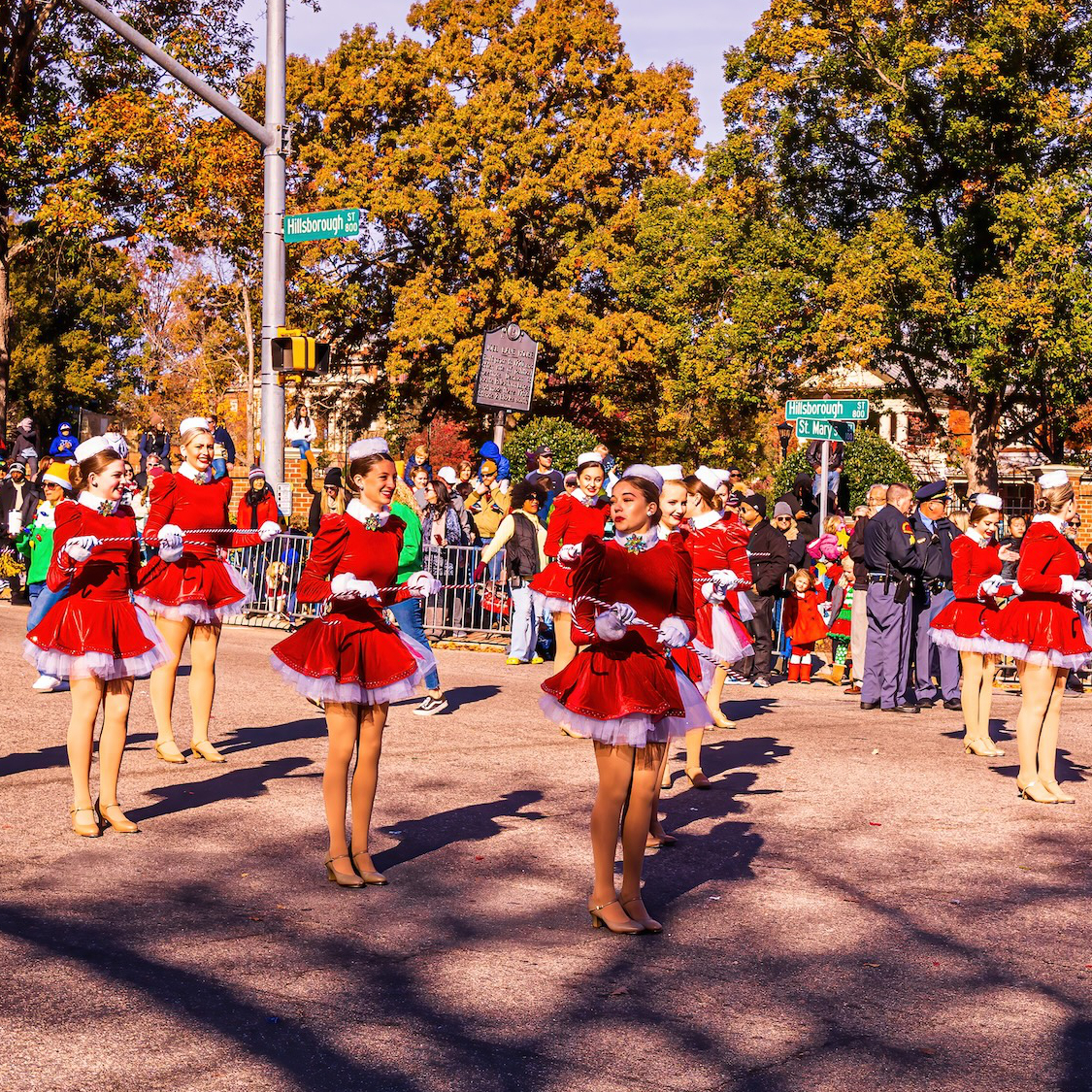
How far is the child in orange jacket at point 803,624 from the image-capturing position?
16.5 m

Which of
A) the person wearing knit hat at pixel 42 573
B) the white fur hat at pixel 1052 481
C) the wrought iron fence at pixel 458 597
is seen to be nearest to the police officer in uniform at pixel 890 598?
the white fur hat at pixel 1052 481

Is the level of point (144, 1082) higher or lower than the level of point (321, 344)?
lower

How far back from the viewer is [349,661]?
6965 mm

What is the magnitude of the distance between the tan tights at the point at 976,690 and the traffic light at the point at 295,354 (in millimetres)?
8139

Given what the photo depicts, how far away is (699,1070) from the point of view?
4703 mm

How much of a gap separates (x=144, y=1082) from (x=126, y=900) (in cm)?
218

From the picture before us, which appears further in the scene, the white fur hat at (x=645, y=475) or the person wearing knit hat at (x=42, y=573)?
the person wearing knit hat at (x=42, y=573)

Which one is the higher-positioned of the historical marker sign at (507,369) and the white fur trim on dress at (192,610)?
the historical marker sign at (507,369)

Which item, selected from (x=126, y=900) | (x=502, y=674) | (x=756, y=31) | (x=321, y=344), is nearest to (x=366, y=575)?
(x=126, y=900)

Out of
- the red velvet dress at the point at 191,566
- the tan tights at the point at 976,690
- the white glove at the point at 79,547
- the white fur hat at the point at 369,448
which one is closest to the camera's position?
the white fur hat at the point at 369,448

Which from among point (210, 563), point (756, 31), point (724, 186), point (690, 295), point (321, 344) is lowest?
point (210, 563)

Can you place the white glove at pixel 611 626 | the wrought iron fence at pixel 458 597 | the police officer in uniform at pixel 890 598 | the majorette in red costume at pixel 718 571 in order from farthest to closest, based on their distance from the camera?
the wrought iron fence at pixel 458 597 < the police officer in uniform at pixel 890 598 < the majorette in red costume at pixel 718 571 < the white glove at pixel 611 626

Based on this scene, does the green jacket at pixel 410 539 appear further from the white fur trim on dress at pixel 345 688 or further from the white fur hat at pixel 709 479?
the white fur trim on dress at pixel 345 688

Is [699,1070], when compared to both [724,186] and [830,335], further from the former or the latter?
[724,186]
